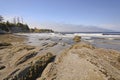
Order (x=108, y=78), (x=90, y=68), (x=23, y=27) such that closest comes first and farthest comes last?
(x=108, y=78)
(x=90, y=68)
(x=23, y=27)

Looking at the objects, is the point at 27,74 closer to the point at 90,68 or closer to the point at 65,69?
the point at 65,69

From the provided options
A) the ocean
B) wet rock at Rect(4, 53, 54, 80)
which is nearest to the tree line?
the ocean

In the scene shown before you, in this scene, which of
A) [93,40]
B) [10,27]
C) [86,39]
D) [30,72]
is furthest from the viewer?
[10,27]

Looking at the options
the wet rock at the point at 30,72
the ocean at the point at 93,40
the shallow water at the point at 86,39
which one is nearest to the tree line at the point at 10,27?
the ocean at the point at 93,40

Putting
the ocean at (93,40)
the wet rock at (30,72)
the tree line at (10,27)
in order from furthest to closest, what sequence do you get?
the tree line at (10,27), the ocean at (93,40), the wet rock at (30,72)

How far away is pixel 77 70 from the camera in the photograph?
915 centimetres

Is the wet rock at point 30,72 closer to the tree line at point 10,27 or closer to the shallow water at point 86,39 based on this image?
the shallow water at point 86,39

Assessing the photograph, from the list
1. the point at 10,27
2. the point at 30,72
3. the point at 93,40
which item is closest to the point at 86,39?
the point at 93,40

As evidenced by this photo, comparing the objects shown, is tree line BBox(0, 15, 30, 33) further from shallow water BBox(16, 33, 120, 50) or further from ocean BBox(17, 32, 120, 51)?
shallow water BBox(16, 33, 120, 50)

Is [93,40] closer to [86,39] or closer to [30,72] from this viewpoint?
[86,39]

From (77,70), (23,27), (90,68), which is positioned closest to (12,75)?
(77,70)

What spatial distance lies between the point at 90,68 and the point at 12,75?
4208 millimetres

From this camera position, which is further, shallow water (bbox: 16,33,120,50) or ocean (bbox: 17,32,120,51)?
ocean (bbox: 17,32,120,51)

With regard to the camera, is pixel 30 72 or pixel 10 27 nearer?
pixel 30 72
